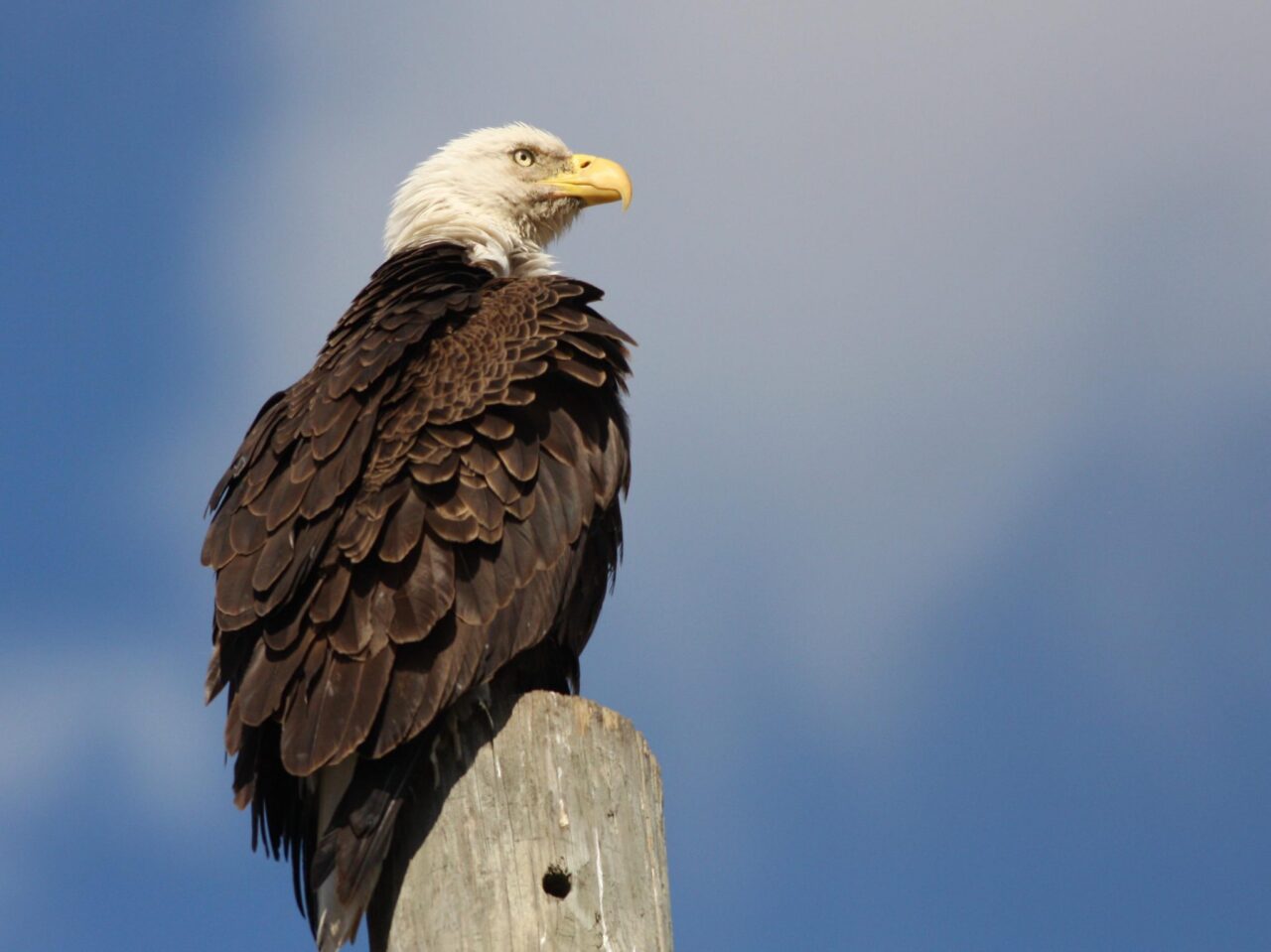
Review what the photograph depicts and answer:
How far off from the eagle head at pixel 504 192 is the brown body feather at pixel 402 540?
64.2 inches

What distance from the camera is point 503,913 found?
4.27 meters

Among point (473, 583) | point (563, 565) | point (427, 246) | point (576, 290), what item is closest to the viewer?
point (473, 583)

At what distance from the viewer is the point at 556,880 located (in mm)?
4359

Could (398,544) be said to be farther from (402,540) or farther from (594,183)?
(594,183)

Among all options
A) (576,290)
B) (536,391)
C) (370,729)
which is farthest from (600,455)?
(370,729)

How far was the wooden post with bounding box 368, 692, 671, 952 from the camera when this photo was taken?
4289mm

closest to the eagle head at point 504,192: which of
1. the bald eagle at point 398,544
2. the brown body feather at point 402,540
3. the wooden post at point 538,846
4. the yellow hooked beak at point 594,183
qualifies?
the yellow hooked beak at point 594,183

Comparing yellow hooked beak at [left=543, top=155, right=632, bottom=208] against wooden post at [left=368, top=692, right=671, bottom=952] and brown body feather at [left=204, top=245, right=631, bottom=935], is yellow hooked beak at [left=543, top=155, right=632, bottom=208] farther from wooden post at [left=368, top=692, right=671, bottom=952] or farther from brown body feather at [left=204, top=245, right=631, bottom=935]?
wooden post at [left=368, top=692, right=671, bottom=952]

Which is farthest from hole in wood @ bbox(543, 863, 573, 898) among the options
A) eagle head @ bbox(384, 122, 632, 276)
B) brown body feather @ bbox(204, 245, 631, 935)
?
eagle head @ bbox(384, 122, 632, 276)

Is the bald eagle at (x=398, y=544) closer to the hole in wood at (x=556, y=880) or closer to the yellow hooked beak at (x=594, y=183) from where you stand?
the hole in wood at (x=556, y=880)

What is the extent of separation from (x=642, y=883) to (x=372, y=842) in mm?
782

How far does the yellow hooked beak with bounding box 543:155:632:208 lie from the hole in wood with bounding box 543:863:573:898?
4.77m

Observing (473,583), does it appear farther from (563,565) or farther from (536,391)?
(536,391)

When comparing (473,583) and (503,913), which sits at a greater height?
(473,583)
